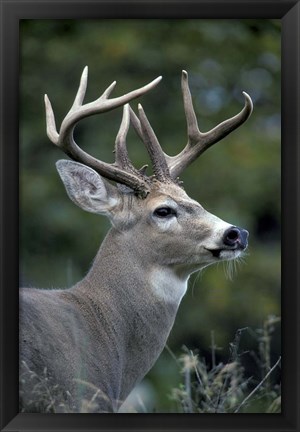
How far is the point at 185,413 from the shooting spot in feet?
20.2

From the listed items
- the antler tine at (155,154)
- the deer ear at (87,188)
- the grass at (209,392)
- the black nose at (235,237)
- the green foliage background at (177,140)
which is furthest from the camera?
the green foliage background at (177,140)

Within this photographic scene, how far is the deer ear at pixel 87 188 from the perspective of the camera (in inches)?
248

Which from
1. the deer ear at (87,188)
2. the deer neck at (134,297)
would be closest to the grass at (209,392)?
the deer neck at (134,297)

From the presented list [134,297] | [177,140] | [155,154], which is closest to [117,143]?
[155,154]

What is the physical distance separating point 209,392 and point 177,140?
10.6 feet

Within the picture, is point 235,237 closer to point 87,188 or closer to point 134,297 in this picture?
point 134,297

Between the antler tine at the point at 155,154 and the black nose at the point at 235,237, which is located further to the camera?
the antler tine at the point at 155,154

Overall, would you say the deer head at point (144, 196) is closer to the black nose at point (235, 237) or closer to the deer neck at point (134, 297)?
the black nose at point (235, 237)

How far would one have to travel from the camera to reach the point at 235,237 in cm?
621

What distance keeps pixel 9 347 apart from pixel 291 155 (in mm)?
1591

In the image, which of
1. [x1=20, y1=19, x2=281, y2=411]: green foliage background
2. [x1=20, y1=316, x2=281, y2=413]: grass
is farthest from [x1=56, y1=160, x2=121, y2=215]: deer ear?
[x1=20, y1=316, x2=281, y2=413]: grass

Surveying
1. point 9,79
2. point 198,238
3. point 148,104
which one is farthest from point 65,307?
point 148,104

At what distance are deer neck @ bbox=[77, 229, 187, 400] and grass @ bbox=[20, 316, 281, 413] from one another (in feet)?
0.70

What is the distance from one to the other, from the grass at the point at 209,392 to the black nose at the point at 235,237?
1.48ft
